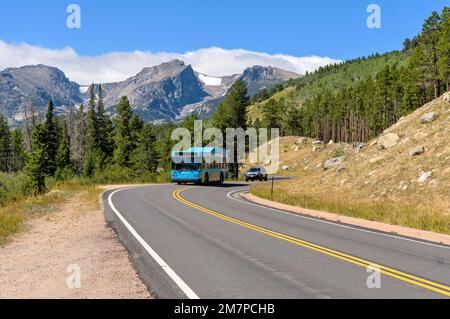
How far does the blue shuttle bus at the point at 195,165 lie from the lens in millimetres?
39750

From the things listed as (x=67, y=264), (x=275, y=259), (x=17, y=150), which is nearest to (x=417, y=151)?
(x=275, y=259)

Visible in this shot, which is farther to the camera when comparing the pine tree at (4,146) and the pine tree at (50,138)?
the pine tree at (4,146)

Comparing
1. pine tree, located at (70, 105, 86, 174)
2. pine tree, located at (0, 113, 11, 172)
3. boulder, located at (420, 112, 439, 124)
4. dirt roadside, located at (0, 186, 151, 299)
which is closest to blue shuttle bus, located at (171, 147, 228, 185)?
boulder, located at (420, 112, 439, 124)

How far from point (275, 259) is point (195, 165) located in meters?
30.7

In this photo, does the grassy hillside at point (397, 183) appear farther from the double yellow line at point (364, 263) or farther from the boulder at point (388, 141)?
the double yellow line at point (364, 263)

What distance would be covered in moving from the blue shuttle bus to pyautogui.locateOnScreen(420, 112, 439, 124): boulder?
19220mm

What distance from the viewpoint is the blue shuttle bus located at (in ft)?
130

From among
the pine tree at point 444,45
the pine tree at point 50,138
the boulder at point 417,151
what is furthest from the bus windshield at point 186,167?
the pine tree at point 444,45

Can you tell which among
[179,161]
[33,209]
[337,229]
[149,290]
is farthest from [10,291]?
[179,161]

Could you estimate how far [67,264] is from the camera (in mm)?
9344

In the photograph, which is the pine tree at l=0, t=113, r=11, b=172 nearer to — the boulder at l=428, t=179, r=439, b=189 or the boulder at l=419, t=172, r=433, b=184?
the boulder at l=419, t=172, r=433, b=184

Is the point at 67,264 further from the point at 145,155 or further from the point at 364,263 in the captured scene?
the point at 145,155

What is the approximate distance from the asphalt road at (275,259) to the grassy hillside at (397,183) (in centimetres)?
509
